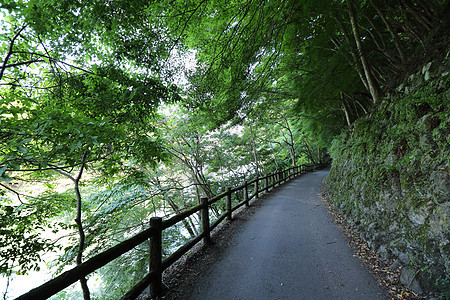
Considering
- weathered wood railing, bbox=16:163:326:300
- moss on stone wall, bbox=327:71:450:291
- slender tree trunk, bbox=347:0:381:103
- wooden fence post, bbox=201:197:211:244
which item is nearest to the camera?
weathered wood railing, bbox=16:163:326:300

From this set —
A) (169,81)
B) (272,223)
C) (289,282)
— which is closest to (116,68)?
(169,81)

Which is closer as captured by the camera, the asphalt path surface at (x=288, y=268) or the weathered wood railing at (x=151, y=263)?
the weathered wood railing at (x=151, y=263)

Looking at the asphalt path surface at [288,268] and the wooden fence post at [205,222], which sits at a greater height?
the wooden fence post at [205,222]

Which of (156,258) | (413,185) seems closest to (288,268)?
(156,258)

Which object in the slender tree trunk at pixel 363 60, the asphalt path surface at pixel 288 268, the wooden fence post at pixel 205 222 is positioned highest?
the slender tree trunk at pixel 363 60

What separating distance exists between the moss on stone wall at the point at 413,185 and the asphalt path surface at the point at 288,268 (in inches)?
24.0

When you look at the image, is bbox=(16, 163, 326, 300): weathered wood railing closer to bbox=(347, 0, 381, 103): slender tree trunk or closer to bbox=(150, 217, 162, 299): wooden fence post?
bbox=(150, 217, 162, 299): wooden fence post

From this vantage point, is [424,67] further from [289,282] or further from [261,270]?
[261,270]

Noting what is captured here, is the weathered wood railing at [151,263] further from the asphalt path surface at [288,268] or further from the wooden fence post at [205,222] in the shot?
the asphalt path surface at [288,268]

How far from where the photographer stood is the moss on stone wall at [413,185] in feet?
7.39

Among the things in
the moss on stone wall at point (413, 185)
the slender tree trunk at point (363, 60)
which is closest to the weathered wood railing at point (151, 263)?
the moss on stone wall at point (413, 185)

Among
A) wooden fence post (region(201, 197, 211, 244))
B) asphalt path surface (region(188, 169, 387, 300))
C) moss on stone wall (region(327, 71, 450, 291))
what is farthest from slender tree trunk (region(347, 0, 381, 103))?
wooden fence post (region(201, 197, 211, 244))

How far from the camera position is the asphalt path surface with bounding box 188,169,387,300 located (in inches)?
95.7

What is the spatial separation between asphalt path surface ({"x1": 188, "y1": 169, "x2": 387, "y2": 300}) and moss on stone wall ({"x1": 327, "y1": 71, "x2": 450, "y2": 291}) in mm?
609
